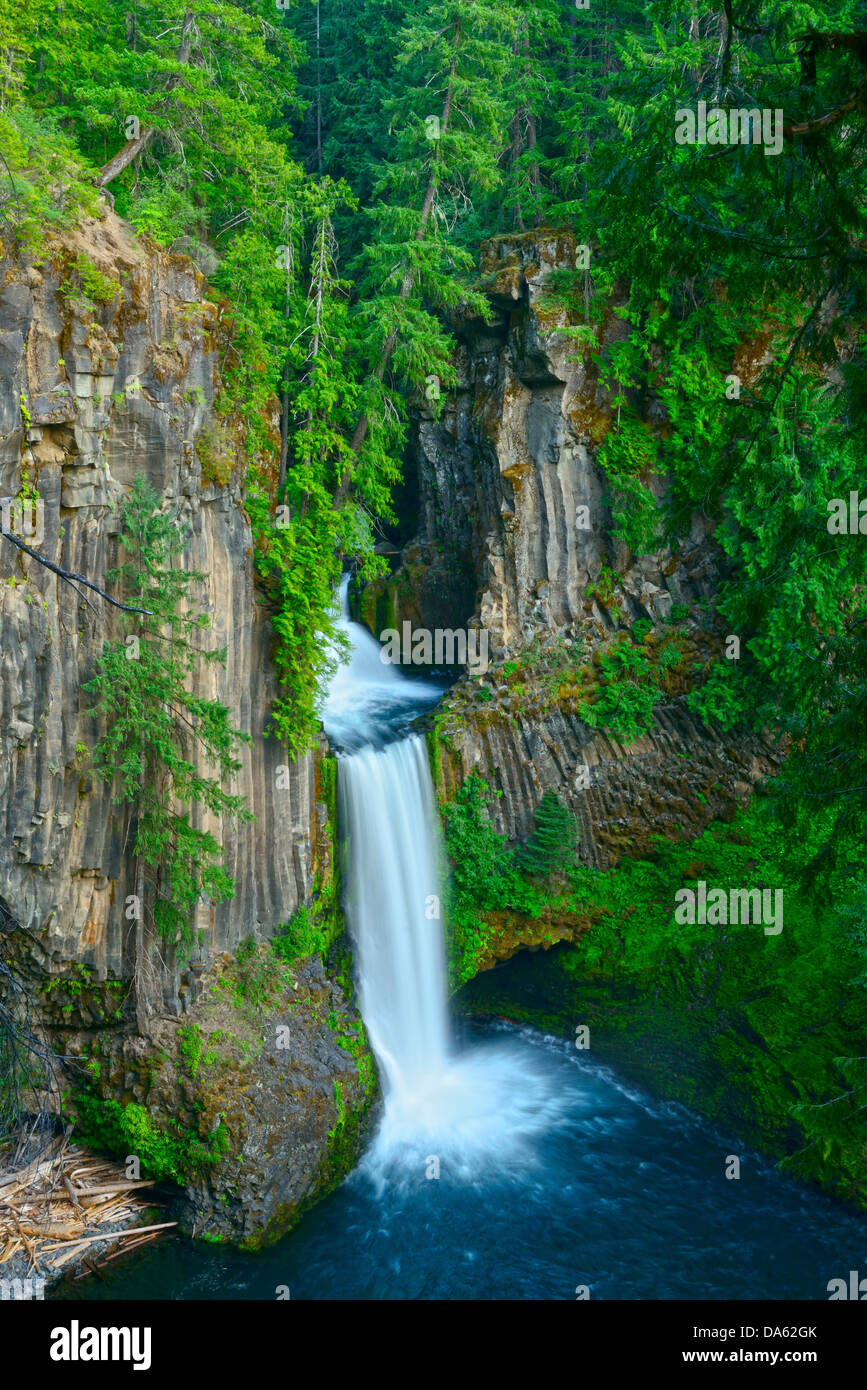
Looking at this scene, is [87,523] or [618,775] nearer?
[87,523]

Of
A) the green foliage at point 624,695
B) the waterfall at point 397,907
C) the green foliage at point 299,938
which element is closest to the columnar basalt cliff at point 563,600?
the green foliage at point 624,695

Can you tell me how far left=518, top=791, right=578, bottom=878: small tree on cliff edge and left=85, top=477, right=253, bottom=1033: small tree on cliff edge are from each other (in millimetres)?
6027

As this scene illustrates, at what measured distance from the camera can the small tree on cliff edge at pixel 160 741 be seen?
10367 millimetres

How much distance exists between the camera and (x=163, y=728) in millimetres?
10516

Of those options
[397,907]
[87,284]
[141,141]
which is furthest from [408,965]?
[141,141]

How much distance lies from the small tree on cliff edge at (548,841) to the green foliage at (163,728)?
6.00 meters

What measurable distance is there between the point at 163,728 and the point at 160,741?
173mm

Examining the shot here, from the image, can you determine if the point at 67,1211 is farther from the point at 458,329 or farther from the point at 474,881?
the point at 458,329

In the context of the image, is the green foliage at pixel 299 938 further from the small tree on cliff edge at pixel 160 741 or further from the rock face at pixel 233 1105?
the small tree on cliff edge at pixel 160 741

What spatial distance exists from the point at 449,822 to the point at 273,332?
858 cm

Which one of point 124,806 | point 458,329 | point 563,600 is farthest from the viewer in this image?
point 458,329

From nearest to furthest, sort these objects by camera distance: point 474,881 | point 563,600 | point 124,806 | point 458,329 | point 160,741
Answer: point 160,741, point 124,806, point 474,881, point 563,600, point 458,329

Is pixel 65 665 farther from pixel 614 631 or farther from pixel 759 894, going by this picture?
pixel 759 894
